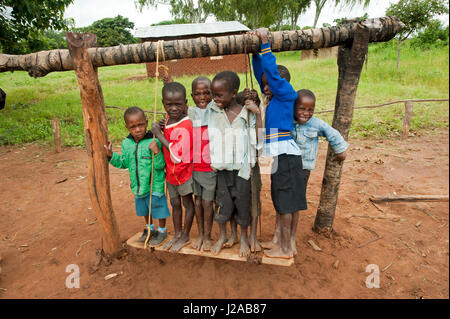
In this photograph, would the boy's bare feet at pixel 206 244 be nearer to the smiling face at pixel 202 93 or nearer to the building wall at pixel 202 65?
the smiling face at pixel 202 93

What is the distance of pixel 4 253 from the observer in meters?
3.48

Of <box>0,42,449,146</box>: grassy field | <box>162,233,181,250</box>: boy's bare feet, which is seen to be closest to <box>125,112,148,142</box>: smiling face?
<box>162,233,181,250</box>: boy's bare feet

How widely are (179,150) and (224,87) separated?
703mm

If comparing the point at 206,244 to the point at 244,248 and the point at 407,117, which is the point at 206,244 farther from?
the point at 407,117

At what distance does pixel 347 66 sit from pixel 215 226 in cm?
250

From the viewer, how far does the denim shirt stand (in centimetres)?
262

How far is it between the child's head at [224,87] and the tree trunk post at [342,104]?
1.28 meters

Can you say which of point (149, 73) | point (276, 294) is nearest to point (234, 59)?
point (149, 73)

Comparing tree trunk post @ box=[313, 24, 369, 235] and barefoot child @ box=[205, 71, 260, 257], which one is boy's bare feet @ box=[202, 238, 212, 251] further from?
tree trunk post @ box=[313, 24, 369, 235]

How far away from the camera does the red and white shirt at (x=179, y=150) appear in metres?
2.58

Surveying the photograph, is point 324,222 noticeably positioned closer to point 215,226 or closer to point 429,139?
point 215,226

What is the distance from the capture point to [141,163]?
279cm

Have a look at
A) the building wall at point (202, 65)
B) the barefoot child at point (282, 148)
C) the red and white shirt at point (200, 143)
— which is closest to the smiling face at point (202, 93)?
the red and white shirt at point (200, 143)

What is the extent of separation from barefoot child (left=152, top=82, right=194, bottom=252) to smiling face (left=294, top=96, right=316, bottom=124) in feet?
3.22
